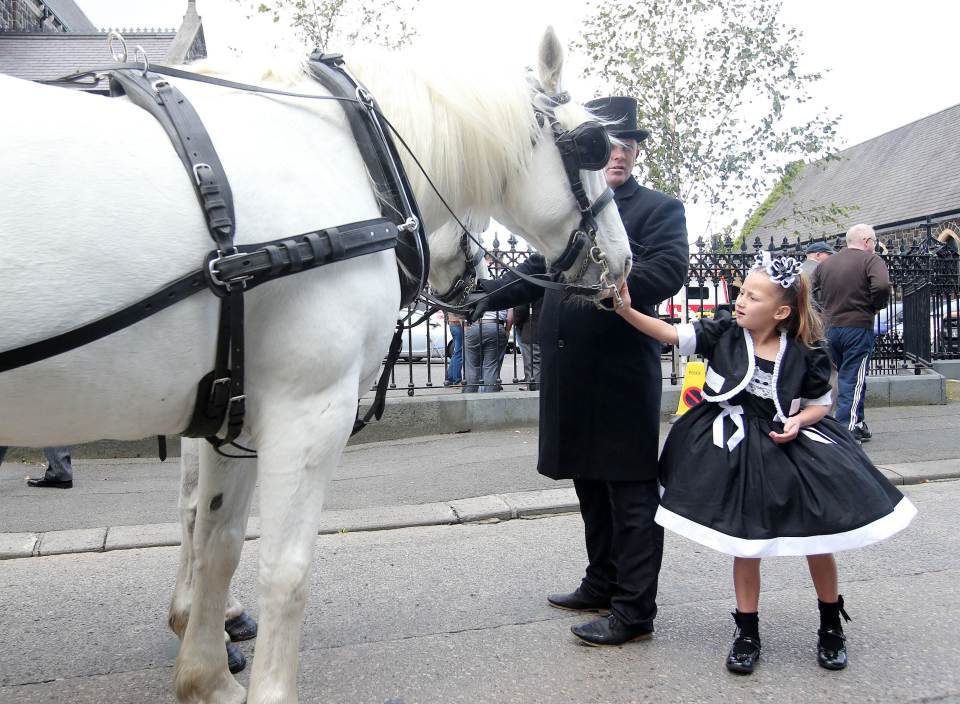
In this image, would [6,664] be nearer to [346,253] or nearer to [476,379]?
[346,253]

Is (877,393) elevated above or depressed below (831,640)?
above

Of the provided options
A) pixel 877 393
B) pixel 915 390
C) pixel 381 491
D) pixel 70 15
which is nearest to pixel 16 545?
pixel 381 491

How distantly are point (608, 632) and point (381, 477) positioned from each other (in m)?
3.22

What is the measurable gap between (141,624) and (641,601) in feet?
6.89

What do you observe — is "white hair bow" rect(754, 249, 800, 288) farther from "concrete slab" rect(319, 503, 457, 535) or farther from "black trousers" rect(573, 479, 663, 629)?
"concrete slab" rect(319, 503, 457, 535)

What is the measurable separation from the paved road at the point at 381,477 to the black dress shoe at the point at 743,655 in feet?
9.11

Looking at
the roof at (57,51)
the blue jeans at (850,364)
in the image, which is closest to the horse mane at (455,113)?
the blue jeans at (850,364)

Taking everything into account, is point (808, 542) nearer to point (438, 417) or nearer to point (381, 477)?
point (381, 477)

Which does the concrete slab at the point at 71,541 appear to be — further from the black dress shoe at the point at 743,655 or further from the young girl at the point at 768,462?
the black dress shoe at the point at 743,655

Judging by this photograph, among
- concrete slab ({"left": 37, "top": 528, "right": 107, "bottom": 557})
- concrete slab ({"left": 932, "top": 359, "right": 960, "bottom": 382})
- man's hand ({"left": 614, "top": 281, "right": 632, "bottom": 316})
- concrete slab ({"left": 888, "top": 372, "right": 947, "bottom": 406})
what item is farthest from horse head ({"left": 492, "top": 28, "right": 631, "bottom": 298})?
concrete slab ({"left": 932, "top": 359, "right": 960, "bottom": 382})

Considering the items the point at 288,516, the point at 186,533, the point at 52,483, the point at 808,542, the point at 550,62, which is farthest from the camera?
the point at 52,483

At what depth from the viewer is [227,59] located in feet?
7.95

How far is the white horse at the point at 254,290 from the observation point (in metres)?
1.70

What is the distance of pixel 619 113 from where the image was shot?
329 cm
